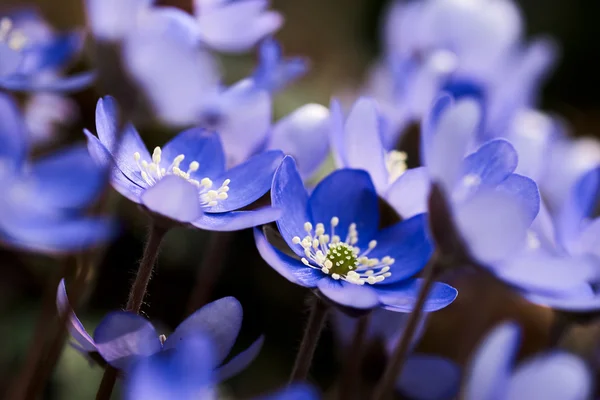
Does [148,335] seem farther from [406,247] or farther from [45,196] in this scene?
[406,247]

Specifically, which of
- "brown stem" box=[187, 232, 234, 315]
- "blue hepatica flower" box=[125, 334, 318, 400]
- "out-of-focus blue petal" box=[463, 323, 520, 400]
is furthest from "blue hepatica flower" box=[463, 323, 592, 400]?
"brown stem" box=[187, 232, 234, 315]

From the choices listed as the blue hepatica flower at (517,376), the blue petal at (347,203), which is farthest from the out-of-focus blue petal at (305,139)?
the blue hepatica flower at (517,376)

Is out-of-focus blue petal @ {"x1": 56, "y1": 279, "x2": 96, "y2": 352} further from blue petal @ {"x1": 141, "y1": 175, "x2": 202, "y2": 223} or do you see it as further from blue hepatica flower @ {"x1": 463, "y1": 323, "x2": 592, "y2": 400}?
blue hepatica flower @ {"x1": 463, "y1": 323, "x2": 592, "y2": 400}

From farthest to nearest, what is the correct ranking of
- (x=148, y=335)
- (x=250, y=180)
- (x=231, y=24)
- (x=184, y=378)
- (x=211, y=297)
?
(x=211, y=297)
(x=231, y=24)
(x=250, y=180)
(x=148, y=335)
(x=184, y=378)

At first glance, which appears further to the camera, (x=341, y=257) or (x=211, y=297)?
(x=211, y=297)

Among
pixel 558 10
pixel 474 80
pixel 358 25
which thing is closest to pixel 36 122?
pixel 474 80

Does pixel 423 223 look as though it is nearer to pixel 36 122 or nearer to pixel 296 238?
pixel 296 238

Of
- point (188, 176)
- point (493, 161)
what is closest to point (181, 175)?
point (188, 176)
